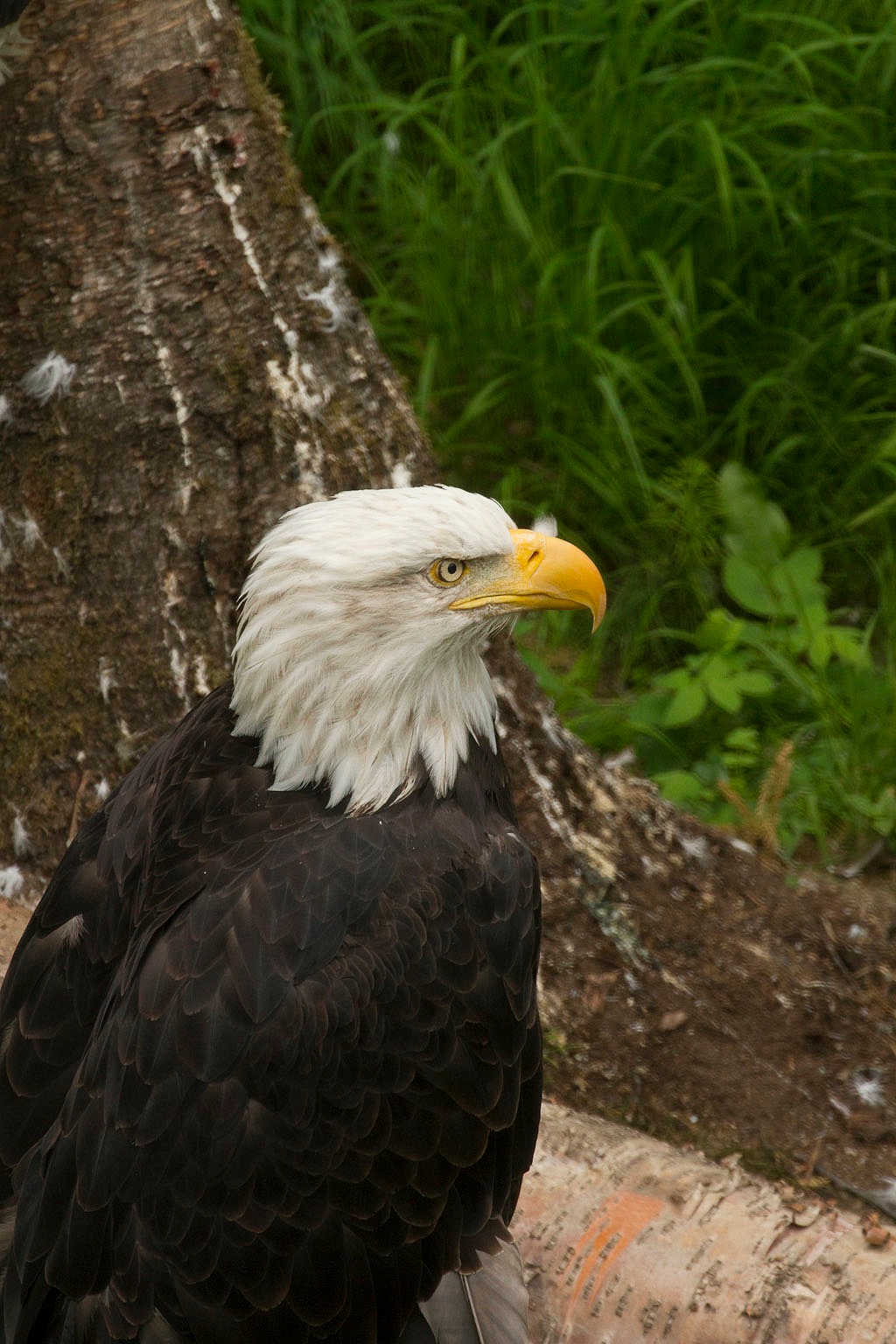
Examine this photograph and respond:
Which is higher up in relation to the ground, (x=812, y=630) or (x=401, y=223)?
(x=401, y=223)

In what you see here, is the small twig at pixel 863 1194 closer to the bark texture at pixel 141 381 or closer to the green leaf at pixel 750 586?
the bark texture at pixel 141 381

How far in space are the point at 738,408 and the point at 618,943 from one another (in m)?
2.25

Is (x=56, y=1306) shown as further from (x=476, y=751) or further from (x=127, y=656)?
(x=127, y=656)

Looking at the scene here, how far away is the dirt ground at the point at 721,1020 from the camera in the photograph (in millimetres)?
3326

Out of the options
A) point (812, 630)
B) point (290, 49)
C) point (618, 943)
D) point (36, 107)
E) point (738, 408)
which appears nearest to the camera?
point (36, 107)

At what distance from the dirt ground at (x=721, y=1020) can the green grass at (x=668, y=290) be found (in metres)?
1.27

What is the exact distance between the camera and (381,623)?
2455mm

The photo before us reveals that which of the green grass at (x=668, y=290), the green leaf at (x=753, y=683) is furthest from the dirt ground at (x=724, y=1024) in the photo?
the green grass at (x=668, y=290)

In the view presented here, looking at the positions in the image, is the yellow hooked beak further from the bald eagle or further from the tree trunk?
the tree trunk

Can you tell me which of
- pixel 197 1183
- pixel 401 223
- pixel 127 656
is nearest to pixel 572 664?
pixel 401 223

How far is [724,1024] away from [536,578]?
1478 mm

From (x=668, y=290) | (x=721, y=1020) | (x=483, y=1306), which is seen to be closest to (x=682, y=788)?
(x=721, y=1020)

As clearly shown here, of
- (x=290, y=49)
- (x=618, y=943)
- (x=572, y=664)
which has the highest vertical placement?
(x=290, y=49)

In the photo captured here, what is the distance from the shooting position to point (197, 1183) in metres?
2.28
